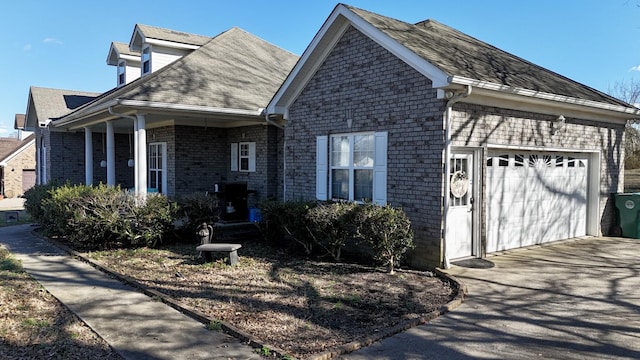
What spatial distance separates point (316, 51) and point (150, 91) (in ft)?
14.1

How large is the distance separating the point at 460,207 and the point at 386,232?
1.78m

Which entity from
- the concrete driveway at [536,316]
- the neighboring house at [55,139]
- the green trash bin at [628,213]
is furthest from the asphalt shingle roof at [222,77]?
the green trash bin at [628,213]

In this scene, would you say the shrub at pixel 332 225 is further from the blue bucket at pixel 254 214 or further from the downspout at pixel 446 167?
the blue bucket at pixel 254 214

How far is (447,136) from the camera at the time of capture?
25.9ft

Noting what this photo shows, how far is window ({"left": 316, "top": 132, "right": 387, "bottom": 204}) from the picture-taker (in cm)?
909

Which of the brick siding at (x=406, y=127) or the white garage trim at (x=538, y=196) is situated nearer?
the brick siding at (x=406, y=127)

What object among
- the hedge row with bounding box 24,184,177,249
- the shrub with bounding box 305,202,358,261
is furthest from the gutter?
the hedge row with bounding box 24,184,177,249

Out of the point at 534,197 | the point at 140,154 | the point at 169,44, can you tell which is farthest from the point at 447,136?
the point at 169,44

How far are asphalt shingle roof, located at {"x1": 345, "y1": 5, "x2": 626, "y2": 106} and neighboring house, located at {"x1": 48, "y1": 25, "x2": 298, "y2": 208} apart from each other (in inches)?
185

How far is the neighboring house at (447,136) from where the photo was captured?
8.15m

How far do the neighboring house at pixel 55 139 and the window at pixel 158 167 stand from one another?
5236 millimetres

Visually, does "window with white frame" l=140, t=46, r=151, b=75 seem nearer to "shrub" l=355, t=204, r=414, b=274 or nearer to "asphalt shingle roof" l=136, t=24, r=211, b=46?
"asphalt shingle roof" l=136, t=24, r=211, b=46

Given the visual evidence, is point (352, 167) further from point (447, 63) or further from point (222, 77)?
point (222, 77)

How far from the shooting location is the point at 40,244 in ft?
36.9
